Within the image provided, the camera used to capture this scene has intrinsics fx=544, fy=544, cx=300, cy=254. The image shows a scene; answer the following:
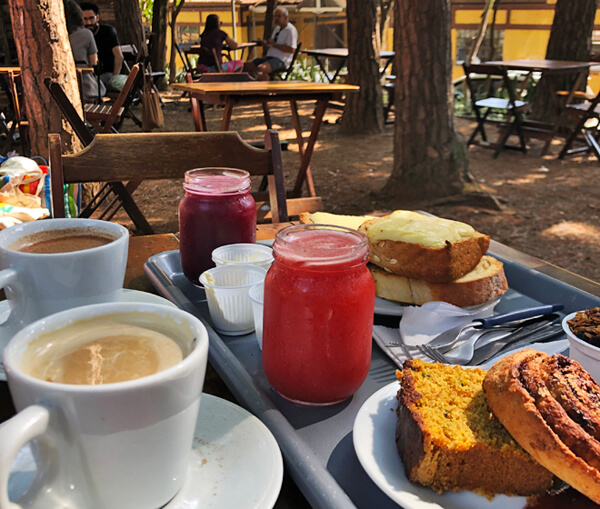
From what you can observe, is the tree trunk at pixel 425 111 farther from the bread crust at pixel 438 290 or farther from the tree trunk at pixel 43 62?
the bread crust at pixel 438 290

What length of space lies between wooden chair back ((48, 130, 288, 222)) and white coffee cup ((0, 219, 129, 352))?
3.01 ft

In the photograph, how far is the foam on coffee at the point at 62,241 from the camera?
897mm

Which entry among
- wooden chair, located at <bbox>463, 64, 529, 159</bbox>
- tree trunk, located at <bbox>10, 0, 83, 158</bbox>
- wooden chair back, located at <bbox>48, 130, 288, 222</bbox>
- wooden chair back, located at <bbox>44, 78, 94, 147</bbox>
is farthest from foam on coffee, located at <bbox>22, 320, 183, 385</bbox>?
wooden chair, located at <bbox>463, 64, 529, 159</bbox>

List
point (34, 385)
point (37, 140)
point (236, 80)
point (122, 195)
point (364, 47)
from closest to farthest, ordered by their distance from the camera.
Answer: point (34, 385), point (122, 195), point (37, 140), point (236, 80), point (364, 47)

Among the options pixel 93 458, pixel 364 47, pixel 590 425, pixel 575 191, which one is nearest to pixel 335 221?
pixel 590 425

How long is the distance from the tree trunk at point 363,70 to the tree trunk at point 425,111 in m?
3.09

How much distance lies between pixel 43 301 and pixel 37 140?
4048mm

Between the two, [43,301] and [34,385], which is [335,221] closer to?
[43,301]

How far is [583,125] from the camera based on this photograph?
23.0 ft

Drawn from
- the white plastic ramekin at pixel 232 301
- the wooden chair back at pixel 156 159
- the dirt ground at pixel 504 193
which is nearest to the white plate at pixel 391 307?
the white plastic ramekin at pixel 232 301

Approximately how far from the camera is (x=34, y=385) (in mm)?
501

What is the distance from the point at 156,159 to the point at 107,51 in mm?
7428

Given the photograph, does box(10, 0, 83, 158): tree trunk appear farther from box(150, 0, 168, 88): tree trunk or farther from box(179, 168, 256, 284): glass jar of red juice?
box(150, 0, 168, 88): tree trunk

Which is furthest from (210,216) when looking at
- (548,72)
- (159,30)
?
(159,30)
